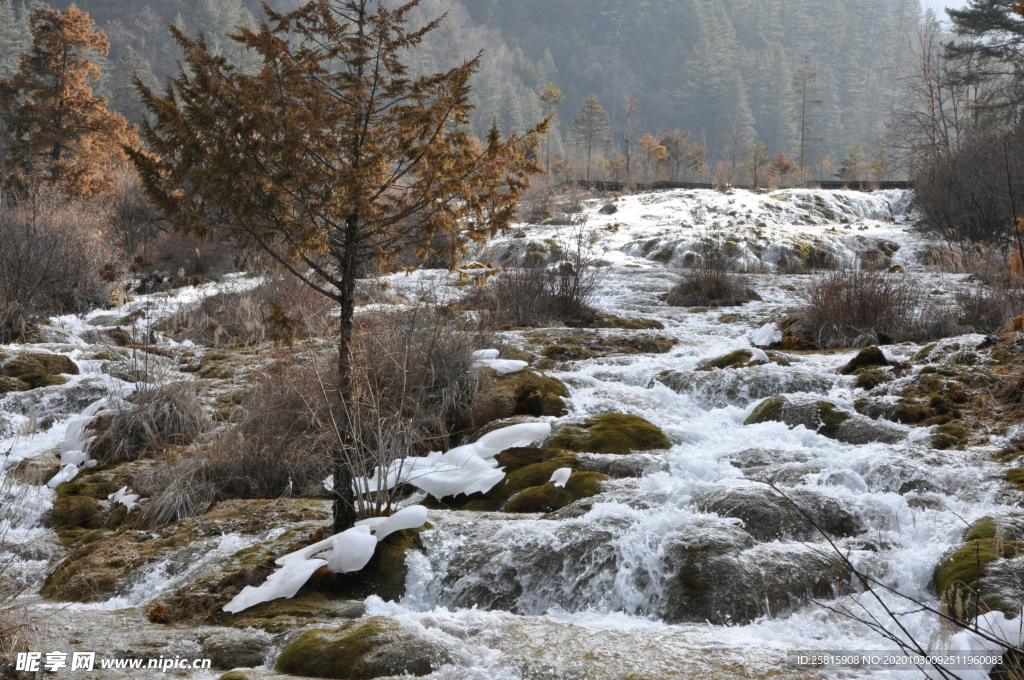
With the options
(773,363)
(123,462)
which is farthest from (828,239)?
(123,462)

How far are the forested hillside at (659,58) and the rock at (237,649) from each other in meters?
52.6

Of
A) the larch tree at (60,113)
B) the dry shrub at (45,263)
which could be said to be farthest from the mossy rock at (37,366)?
the larch tree at (60,113)

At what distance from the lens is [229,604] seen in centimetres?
329

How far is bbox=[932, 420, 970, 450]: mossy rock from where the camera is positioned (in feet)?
15.6

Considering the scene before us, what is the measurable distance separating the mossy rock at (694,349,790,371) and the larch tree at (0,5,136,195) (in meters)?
18.2

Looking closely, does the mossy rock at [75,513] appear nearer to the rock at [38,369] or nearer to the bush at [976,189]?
the rock at [38,369]

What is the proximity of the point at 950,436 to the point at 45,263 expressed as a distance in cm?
1162

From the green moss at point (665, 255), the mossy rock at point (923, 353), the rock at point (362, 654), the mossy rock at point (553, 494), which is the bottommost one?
the rock at point (362, 654)

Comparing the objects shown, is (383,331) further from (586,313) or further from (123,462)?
(586,313)

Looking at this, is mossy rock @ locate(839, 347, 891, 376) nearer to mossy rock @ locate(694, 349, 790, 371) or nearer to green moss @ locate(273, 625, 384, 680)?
mossy rock @ locate(694, 349, 790, 371)

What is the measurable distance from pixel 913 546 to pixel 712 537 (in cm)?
104

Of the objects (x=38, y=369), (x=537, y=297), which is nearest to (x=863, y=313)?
(x=537, y=297)

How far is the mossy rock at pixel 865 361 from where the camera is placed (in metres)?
6.67

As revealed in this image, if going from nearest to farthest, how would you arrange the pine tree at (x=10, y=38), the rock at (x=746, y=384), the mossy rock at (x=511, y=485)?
the mossy rock at (x=511, y=485)
the rock at (x=746, y=384)
the pine tree at (x=10, y=38)
